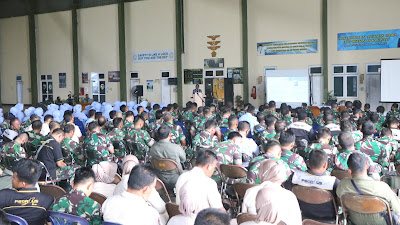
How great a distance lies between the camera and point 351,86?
15.8 meters

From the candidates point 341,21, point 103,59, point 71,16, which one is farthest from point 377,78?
point 71,16

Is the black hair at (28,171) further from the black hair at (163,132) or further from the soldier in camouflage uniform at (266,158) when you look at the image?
the black hair at (163,132)

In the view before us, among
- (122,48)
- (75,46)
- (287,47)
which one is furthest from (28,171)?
(75,46)

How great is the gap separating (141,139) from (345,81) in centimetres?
1125

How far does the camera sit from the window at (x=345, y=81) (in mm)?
15695

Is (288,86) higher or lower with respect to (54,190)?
higher

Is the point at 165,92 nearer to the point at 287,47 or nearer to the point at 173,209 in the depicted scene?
the point at 287,47

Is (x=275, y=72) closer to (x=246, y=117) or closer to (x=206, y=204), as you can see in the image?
(x=246, y=117)

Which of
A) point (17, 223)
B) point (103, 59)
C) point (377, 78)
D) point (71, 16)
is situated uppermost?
point (71, 16)

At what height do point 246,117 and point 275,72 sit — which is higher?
point 275,72

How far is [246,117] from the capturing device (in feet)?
29.0

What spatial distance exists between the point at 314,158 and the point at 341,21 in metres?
13.2

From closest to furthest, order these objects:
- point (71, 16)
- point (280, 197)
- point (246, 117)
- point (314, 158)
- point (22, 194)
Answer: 1. point (280, 197)
2. point (22, 194)
3. point (314, 158)
4. point (246, 117)
5. point (71, 16)

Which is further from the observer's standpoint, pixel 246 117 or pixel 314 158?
pixel 246 117
